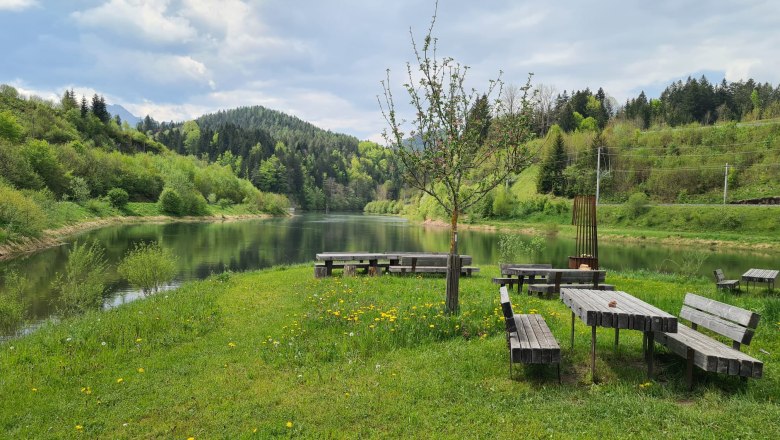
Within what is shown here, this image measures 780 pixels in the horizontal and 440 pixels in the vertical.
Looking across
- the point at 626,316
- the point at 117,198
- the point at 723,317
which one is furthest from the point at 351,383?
the point at 117,198

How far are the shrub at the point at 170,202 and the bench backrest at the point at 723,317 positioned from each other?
300 feet

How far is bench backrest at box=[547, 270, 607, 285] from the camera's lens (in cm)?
1243

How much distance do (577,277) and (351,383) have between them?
30.0ft

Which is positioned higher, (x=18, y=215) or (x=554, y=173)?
(x=554, y=173)

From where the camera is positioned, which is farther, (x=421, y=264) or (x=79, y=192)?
(x=79, y=192)

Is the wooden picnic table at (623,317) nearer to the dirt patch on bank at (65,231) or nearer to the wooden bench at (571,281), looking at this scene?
the wooden bench at (571,281)

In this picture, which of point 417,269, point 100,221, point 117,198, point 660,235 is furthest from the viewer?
point 117,198

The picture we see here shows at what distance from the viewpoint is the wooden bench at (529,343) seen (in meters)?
5.61

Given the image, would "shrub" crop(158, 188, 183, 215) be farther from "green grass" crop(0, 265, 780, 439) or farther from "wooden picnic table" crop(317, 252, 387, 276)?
"green grass" crop(0, 265, 780, 439)

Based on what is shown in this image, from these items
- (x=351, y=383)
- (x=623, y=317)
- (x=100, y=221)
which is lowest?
(x=100, y=221)

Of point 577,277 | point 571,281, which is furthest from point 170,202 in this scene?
point 577,277

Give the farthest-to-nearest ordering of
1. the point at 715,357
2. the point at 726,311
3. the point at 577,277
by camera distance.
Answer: the point at 577,277 < the point at 726,311 < the point at 715,357

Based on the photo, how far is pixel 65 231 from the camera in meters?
45.8

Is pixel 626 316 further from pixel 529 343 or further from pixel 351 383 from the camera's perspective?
pixel 351 383
